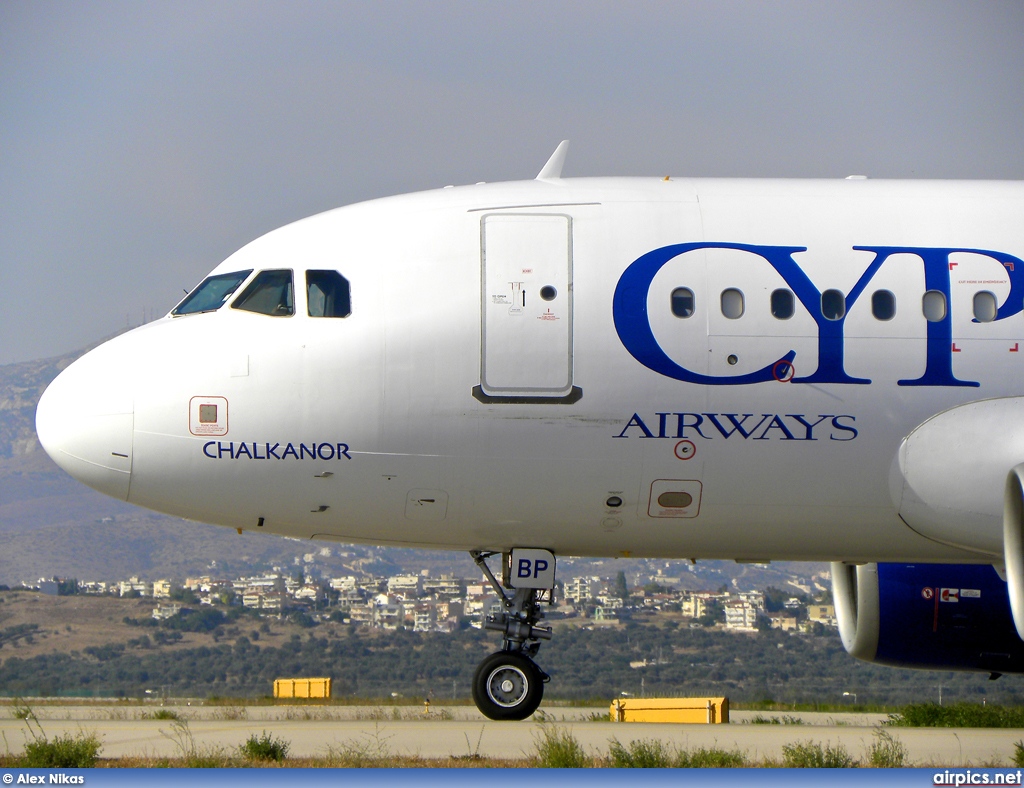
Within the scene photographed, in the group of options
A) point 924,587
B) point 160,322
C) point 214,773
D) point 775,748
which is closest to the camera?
point 214,773

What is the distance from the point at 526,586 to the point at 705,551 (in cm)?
187

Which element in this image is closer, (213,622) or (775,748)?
(775,748)

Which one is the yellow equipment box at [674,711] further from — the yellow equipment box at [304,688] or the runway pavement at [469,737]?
the yellow equipment box at [304,688]

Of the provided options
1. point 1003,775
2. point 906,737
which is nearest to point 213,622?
point 906,737

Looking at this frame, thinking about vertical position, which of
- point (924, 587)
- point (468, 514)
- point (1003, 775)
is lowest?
point (1003, 775)

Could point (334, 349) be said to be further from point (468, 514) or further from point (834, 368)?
point (834, 368)

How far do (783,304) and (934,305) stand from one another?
4.80ft

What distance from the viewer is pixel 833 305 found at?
1180 centimetres

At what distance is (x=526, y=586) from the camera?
488 inches

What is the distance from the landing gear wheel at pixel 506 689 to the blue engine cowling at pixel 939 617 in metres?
5.01

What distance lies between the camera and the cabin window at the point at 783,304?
1173cm

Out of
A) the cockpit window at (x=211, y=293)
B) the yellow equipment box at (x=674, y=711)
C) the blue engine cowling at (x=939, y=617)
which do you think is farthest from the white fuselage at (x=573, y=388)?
the yellow equipment box at (x=674, y=711)

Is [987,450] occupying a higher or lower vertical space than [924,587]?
higher

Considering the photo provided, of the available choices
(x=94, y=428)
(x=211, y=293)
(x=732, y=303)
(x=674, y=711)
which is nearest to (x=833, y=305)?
(x=732, y=303)
